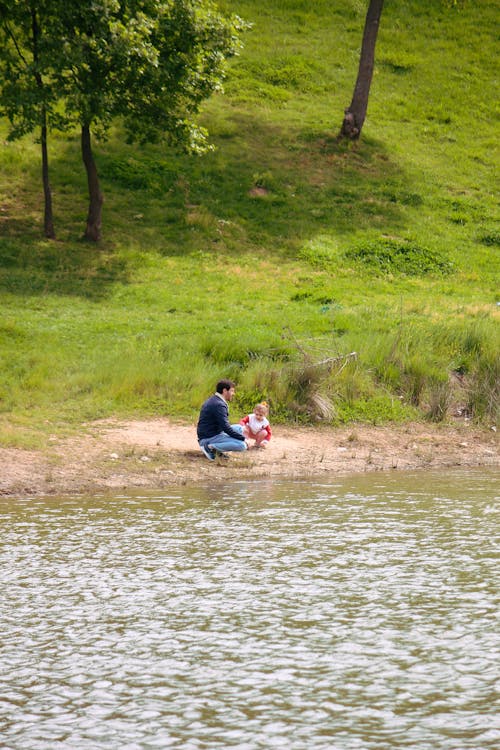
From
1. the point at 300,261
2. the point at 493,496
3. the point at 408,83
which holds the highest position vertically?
the point at 408,83

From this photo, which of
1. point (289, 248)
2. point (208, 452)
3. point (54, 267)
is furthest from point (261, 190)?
point (208, 452)

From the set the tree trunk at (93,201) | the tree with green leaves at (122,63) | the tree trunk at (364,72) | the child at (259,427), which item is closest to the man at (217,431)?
the child at (259,427)

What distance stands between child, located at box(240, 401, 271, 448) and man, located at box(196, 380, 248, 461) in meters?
0.51

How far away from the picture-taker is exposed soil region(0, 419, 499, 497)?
583 inches

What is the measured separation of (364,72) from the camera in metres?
36.9

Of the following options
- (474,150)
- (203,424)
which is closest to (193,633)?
(203,424)

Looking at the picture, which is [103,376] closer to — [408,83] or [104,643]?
[104,643]

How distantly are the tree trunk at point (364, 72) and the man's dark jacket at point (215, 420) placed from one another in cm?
2436

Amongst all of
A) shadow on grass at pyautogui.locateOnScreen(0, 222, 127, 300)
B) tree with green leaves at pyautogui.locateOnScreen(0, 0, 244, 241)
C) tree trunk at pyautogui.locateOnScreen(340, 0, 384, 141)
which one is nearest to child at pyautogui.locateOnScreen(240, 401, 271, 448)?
shadow on grass at pyautogui.locateOnScreen(0, 222, 127, 300)

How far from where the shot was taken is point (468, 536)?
11.5 m

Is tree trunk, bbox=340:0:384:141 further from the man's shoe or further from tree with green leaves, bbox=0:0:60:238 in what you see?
the man's shoe

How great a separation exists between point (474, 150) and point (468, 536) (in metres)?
32.4

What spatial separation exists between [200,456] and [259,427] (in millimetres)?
1150

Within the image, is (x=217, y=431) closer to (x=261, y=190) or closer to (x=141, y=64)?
(x=141, y=64)
